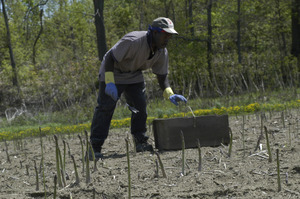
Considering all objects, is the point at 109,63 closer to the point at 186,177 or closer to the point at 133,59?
the point at 133,59

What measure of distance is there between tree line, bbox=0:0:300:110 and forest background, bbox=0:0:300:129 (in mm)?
38

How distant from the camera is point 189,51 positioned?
1534cm

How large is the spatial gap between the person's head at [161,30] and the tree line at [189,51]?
567 cm

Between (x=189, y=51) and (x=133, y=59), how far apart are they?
11.0 metres

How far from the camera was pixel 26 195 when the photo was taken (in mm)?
3236

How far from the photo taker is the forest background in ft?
42.1

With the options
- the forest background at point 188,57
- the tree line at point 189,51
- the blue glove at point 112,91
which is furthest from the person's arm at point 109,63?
the forest background at point 188,57

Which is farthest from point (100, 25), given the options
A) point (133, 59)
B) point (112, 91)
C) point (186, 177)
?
point (186, 177)

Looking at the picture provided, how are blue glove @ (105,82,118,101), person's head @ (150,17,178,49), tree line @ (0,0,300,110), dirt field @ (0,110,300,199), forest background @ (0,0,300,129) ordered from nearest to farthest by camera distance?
dirt field @ (0,110,300,199) → person's head @ (150,17,178,49) → blue glove @ (105,82,118,101) → forest background @ (0,0,300,129) → tree line @ (0,0,300,110)

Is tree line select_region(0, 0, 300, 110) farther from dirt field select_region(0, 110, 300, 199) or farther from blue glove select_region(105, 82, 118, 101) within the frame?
dirt field select_region(0, 110, 300, 199)

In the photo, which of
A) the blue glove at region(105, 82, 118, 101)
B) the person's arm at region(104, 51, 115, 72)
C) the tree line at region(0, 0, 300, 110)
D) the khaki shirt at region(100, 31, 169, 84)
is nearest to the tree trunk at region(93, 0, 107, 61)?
the tree line at region(0, 0, 300, 110)

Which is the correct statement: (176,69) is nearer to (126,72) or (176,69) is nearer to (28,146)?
(28,146)

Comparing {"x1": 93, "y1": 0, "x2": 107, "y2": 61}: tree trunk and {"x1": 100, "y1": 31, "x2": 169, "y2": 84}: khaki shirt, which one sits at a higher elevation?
{"x1": 93, "y1": 0, "x2": 107, "y2": 61}: tree trunk

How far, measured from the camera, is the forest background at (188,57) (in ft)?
42.1
